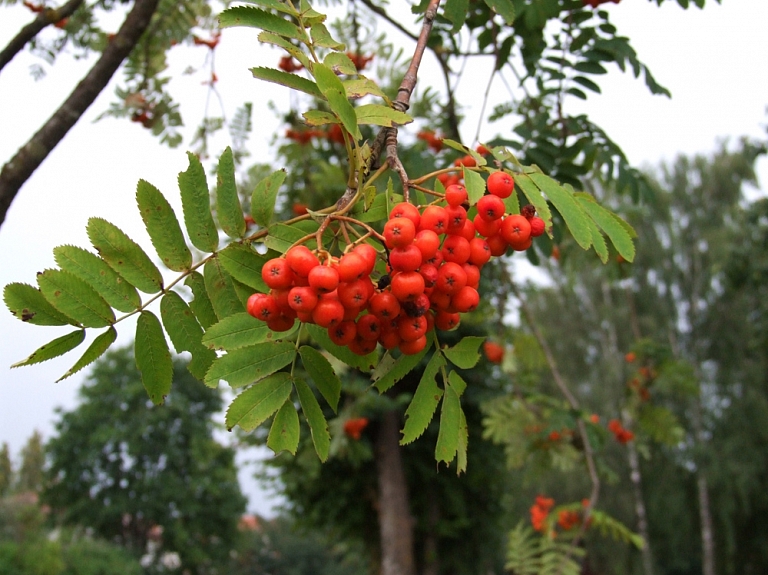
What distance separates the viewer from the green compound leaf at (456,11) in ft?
4.54

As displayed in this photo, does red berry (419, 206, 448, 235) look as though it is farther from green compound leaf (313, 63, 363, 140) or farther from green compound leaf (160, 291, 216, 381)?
green compound leaf (160, 291, 216, 381)

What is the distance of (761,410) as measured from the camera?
499 inches

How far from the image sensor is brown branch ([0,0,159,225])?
5.21 feet

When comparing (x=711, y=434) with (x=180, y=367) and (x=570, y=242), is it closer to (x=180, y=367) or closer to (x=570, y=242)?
(x=570, y=242)

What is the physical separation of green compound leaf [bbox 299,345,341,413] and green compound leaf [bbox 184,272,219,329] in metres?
0.15

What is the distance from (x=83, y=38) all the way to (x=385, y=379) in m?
3.16

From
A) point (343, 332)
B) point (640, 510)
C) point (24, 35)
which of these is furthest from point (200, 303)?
point (640, 510)

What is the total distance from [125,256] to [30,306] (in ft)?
0.47

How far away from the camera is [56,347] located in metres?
0.86

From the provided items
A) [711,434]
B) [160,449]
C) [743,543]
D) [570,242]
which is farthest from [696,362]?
[160,449]

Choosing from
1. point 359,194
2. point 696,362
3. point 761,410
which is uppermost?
point 696,362

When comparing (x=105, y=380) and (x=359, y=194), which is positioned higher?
(x=105, y=380)

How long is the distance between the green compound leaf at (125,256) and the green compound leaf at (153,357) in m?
0.05

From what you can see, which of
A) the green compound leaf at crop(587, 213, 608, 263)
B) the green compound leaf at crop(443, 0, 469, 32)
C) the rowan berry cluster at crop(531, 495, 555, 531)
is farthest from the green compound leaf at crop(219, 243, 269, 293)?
the rowan berry cluster at crop(531, 495, 555, 531)
